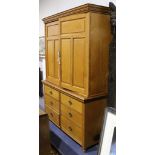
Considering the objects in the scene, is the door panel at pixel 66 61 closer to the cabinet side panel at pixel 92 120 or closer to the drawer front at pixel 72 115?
the drawer front at pixel 72 115

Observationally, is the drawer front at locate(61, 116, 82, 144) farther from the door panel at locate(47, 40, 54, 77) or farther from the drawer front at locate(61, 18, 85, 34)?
the drawer front at locate(61, 18, 85, 34)

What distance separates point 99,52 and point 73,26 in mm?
481

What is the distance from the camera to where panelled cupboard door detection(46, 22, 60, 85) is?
289cm

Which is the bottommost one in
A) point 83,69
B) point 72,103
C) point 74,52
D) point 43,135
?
point 43,135

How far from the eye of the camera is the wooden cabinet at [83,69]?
2.22 m

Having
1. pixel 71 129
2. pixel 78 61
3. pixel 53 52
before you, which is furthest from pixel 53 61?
pixel 71 129

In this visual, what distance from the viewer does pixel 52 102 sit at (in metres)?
3.08

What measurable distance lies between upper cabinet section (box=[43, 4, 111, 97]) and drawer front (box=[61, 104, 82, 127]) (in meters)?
0.26

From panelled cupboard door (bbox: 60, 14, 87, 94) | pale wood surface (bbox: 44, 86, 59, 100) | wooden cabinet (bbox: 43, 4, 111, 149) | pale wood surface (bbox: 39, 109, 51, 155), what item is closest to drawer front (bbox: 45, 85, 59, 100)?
pale wood surface (bbox: 44, 86, 59, 100)

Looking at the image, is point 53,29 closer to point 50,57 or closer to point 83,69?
point 50,57

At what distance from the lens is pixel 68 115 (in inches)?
103
